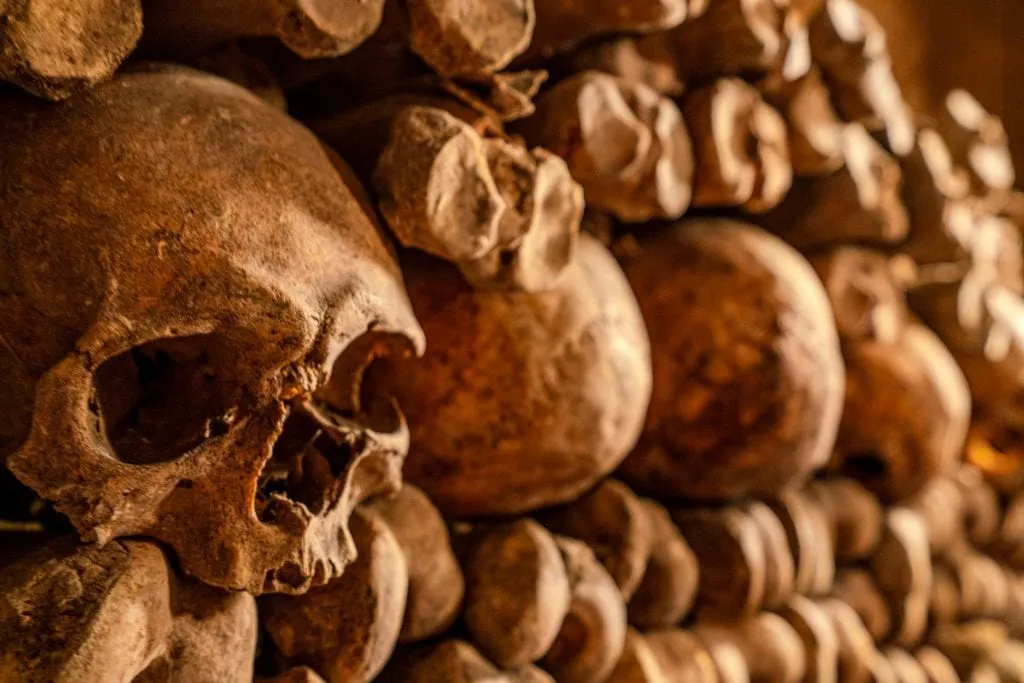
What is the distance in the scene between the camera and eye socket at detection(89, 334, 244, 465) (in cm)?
60

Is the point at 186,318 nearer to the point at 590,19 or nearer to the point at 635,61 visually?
the point at 590,19

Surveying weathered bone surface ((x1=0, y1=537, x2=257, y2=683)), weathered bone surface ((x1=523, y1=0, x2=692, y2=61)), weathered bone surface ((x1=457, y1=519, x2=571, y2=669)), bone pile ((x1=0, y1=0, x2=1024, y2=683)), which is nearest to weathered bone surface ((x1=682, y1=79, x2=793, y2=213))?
bone pile ((x1=0, y1=0, x2=1024, y2=683))

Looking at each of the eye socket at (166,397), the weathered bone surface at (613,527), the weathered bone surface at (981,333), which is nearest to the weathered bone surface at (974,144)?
the weathered bone surface at (981,333)

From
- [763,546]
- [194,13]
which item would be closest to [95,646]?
[194,13]

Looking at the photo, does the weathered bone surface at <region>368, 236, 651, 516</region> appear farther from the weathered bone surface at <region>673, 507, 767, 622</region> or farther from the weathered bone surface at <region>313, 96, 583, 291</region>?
the weathered bone surface at <region>673, 507, 767, 622</region>

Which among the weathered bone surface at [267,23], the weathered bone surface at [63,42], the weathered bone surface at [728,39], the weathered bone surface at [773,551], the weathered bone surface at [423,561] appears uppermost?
the weathered bone surface at [63,42]

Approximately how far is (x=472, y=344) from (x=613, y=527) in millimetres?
343

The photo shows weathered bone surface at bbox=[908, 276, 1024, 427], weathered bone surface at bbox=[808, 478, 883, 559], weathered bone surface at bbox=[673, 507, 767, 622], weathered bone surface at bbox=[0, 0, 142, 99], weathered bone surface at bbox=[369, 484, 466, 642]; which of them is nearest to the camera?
weathered bone surface at bbox=[0, 0, 142, 99]

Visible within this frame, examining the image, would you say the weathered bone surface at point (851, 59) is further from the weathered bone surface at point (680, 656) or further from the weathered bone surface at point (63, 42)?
the weathered bone surface at point (63, 42)

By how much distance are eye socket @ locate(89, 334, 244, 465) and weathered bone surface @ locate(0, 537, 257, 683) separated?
0.07m

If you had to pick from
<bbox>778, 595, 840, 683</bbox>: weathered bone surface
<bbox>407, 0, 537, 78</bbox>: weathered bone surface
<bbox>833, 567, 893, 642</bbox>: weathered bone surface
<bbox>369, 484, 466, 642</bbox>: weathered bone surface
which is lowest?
<bbox>833, 567, 893, 642</bbox>: weathered bone surface

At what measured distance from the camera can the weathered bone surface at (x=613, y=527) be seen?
106cm

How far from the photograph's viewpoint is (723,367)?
113cm

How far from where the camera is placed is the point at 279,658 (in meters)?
0.76
